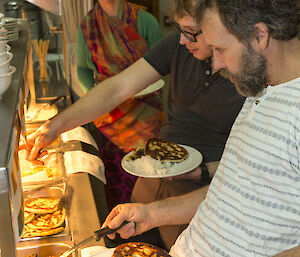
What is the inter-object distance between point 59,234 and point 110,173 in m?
1.15

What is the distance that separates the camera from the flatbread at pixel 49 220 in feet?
4.84

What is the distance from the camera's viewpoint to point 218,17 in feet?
3.64

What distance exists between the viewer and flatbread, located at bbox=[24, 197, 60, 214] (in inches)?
61.1

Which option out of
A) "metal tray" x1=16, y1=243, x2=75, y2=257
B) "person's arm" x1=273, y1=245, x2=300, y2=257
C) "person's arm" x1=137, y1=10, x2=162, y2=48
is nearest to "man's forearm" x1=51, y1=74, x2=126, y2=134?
"metal tray" x1=16, y1=243, x2=75, y2=257

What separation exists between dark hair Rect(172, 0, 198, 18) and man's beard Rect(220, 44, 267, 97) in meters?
0.47

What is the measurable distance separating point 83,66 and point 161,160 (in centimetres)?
137

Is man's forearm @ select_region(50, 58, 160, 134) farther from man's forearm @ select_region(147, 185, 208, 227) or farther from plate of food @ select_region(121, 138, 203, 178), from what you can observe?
man's forearm @ select_region(147, 185, 208, 227)

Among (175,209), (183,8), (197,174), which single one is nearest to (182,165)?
(197,174)

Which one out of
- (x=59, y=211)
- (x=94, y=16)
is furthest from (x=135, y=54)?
(x=59, y=211)

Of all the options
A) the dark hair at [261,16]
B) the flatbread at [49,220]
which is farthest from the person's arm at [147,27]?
the dark hair at [261,16]

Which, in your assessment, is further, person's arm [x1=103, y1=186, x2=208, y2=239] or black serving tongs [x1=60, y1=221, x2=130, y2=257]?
person's arm [x1=103, y1=186, x2=208, y2=239]

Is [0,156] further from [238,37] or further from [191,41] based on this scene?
[191,41]

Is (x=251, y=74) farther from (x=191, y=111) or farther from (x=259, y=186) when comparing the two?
(x=191, y=111)

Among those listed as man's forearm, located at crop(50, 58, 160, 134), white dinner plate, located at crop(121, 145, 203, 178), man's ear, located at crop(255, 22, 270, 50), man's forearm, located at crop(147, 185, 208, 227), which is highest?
man's ear, located at crop(255, 22, 270, 50)
